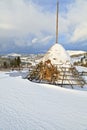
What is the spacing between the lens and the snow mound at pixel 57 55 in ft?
58.2

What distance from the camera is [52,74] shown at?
55.7ft

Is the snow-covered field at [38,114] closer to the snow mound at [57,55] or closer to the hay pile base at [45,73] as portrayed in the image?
the hay pile base at [45,73]

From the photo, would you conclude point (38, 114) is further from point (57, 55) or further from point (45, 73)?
point (57, 55)

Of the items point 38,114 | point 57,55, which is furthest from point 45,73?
point 38,114

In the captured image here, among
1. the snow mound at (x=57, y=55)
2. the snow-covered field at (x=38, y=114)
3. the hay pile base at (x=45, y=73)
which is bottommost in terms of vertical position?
the snow-covered field at (x=38, y=114)

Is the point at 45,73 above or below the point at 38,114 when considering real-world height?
above

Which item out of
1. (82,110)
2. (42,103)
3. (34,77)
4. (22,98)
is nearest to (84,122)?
(82,110)

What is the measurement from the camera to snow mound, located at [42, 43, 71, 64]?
1773cm

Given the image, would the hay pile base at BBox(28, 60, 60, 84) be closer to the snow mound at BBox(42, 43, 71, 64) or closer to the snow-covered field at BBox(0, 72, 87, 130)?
the snow mound at BBox(42, 43, 71, 64)

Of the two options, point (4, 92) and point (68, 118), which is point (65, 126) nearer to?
point (68, 118)

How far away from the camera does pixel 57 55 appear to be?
1797 cm

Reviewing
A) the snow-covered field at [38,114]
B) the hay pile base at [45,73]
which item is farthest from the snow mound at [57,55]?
the snow-covered field at [38,114]

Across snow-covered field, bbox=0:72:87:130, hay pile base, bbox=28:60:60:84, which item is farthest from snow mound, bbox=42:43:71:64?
snow-covered field, bbox=0:72:87:130

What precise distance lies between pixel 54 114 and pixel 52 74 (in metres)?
8.50
